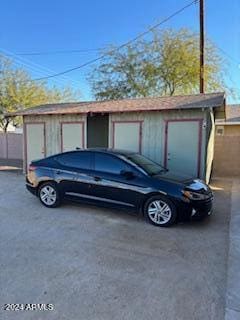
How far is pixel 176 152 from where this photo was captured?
30.5 feet

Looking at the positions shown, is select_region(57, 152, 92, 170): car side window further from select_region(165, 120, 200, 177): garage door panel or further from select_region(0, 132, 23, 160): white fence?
select_region(0, 132, 23, 160): white fence

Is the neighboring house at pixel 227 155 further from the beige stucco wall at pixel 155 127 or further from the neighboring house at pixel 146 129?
the beige stucco wall at pixel 155 127

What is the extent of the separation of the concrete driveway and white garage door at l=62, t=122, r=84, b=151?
5150mm

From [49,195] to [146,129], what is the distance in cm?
460

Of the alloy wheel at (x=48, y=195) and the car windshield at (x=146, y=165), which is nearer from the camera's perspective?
the car windshield at (x=146, y=165)

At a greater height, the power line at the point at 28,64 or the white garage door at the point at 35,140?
the power line at the point at 28,64

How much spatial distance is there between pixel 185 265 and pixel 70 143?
8.08m

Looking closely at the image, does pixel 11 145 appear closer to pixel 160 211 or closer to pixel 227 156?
pixel 227 156

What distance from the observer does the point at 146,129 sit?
9.67 m

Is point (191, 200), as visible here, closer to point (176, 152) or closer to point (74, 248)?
point (74, 248)

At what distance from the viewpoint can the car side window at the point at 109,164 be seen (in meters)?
5.84

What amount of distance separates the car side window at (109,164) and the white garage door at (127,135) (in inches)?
152

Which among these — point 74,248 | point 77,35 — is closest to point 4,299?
point 74,248

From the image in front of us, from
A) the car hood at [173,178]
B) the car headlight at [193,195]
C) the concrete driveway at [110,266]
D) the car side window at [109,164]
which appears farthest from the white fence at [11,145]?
the car headlight at [193,195]
